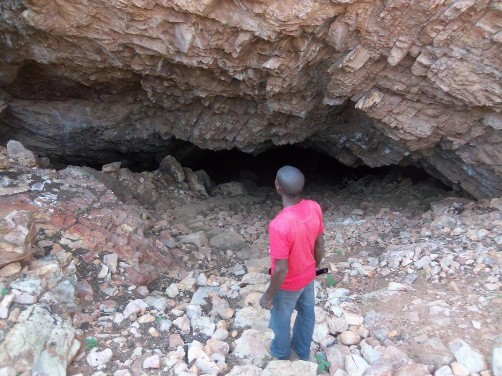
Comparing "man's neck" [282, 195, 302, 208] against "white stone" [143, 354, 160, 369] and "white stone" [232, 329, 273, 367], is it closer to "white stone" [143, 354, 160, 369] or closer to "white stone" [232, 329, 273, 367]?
"white stone" [232, 329, 273, 367]

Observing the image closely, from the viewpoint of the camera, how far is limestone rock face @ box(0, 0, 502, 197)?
3.45 m

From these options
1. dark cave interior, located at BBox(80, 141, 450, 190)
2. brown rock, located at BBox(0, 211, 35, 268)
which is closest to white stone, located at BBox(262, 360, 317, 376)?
brown rock, located at BBox(0, 211, 35, 268)

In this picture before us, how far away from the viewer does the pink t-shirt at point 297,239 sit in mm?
2219

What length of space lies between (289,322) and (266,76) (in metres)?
2.60

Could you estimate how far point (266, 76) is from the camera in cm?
427

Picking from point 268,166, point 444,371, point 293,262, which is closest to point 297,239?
point 293,262

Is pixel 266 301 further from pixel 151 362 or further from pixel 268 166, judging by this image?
pixel 268 166

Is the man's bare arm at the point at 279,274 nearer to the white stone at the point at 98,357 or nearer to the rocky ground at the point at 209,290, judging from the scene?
the rocky ground at the point at 209,290

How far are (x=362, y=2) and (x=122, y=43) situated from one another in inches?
84.8

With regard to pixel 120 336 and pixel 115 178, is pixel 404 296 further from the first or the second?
A: pixel 115 178

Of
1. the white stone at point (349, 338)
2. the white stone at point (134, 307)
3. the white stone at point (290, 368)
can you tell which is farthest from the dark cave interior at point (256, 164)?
the white stone at point (290, 368)

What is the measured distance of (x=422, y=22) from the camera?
342cm

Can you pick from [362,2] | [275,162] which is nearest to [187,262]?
[362,2]

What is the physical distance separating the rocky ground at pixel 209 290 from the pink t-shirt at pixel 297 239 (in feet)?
1.82
